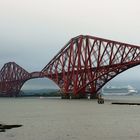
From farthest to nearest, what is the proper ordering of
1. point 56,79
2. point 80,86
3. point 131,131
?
point 56,79, point 80,86, point 131,131

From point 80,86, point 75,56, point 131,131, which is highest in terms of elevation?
point 75,56

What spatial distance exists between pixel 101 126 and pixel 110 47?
84.8 metres

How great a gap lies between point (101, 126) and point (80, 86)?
93292 mm

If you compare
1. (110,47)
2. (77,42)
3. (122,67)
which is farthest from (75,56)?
(122,67)

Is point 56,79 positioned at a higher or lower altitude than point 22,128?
higher

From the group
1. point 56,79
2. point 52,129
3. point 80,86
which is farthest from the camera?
point 56,79

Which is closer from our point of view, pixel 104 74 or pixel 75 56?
pixel 104 74

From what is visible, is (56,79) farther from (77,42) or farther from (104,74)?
(104,74)

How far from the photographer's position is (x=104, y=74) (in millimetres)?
133125

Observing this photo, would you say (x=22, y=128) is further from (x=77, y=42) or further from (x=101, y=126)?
(x=77, y=42)

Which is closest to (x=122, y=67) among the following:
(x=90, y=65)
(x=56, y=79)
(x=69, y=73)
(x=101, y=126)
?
(x=90, y=65)

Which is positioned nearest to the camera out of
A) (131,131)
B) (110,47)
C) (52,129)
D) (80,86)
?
(131,131)

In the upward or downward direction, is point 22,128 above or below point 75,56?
below

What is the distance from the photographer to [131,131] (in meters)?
47.2
